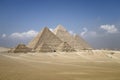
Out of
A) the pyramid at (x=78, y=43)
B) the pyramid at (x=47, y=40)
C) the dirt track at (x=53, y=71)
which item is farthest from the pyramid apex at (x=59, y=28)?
the dirt track at (x=53, y=71)

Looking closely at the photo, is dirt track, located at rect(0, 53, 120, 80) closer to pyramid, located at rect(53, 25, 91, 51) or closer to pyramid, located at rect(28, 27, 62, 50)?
pyramid, located at rect(28, 27, 62, 50)

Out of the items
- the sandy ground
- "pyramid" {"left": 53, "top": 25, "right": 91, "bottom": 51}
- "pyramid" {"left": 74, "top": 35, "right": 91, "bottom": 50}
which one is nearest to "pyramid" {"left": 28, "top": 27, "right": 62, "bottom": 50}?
"pyramid" {"left": 53, "top": 25, "right": 91, "bottom": 51}

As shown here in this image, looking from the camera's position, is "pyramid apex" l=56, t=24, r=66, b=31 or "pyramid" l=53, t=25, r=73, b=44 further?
"pyramid apex" l=56, t=24, r=66, b=31

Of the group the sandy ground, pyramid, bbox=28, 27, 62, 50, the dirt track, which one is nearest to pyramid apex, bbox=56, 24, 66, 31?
pyramid, bbox=28, 27, 62, 50

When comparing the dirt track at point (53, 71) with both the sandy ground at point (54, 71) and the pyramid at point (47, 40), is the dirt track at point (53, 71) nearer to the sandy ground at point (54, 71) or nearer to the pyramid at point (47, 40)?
the sandy ground at point (54, 71)

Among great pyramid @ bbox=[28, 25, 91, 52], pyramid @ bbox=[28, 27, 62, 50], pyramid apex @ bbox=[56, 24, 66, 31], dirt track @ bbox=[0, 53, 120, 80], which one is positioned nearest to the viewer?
dirt track @ bbox=[0, 53, 120, 80]

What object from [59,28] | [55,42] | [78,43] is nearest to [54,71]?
[55,42]

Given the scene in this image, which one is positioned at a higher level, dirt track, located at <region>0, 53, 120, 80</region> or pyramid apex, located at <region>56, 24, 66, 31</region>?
pyramid apex, located at <region>56, 24, 66, 31</region>

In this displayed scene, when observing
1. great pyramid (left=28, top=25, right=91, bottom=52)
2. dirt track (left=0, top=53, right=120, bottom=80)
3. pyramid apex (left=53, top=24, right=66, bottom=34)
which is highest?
pyramid apex (left=53, top=24, right=66, bottom=34)

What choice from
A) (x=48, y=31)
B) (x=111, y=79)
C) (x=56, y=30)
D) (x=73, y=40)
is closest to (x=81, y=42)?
(x=73, y=40)

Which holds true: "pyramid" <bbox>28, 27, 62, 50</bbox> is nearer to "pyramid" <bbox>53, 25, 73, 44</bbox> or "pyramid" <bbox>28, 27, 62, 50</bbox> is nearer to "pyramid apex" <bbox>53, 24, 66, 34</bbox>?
"pyramid" <bbox>53, 25, 73, 44</bbox>

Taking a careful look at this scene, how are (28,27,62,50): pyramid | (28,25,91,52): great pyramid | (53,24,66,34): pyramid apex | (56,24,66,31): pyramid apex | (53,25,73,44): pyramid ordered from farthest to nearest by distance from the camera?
(56,24,66,31): pyramid apex
(53,24,66,34): pyramid apex
(53,25,73,44): pyramid
(28,27,62,50): pyramid
(28,25,91,52): great pyramid

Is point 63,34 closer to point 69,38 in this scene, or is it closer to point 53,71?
point 69,38

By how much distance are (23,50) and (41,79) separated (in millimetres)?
43728
